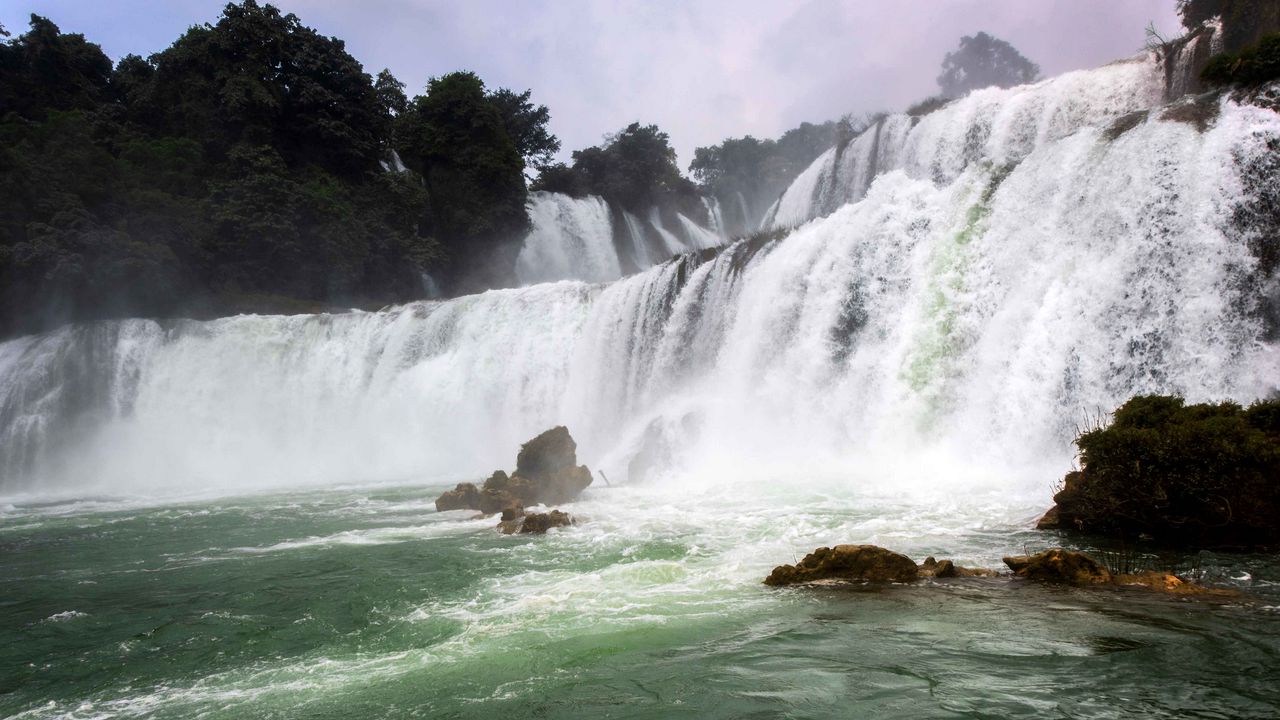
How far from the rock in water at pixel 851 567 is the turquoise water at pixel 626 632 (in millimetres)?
264

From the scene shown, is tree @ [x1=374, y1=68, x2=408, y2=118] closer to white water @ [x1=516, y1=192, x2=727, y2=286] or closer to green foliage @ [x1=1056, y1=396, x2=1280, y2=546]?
white water @ [x1=516, y1=192, x2=727, y2=286]

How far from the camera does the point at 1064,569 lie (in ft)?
21.5

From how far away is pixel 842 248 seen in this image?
17125 millimetres

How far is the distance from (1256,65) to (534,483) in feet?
43.5

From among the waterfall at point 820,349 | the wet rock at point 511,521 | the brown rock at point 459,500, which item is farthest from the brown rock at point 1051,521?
the brown rock at point 459,500

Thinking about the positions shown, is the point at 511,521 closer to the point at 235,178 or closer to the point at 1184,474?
the point at 1184,474

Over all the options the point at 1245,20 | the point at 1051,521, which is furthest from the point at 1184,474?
the point at 1245,20

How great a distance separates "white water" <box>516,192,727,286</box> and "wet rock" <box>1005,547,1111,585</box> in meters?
33.2

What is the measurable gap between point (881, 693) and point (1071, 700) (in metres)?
0.97

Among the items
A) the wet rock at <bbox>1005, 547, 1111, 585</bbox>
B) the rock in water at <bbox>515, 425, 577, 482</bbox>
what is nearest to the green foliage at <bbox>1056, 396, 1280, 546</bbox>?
the wet rock at <bbox>1005, 547, 1111, 585</bbox>

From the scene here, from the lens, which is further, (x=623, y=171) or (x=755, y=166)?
(x=755, y=166)

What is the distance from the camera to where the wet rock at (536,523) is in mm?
11234

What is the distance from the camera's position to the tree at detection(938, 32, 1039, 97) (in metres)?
62.9

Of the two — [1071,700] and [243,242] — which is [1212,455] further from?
[243,242]
